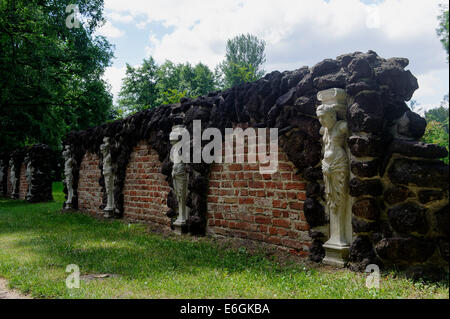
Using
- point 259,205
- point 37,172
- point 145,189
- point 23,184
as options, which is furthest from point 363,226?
point 23,184

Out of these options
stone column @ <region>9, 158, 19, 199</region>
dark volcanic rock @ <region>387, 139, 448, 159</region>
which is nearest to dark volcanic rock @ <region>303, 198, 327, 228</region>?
dark volcanic rock @ <region>387, 139, 448, 159</region>

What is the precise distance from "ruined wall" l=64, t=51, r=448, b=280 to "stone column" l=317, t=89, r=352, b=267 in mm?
90

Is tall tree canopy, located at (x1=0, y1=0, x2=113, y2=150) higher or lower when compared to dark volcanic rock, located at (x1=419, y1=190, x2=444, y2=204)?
higher

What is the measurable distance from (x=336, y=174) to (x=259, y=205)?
4.58ft

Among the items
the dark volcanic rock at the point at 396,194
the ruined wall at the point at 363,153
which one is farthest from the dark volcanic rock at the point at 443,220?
the dark volcanic rock at the point at 396,194

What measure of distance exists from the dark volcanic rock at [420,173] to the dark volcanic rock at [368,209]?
0.28 meters

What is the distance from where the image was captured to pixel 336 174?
12.3 feet

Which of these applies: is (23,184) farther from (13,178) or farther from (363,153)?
(363,153)

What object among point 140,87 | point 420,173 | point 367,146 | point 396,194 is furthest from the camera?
point 140,87

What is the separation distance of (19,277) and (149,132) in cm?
394

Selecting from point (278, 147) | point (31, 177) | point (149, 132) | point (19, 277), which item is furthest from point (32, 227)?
point (31, 177)

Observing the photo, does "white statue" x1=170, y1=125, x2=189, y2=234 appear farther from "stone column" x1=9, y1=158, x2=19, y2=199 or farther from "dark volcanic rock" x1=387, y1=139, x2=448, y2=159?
"stone column" x1=9, y1=158, x2=19, y2=199

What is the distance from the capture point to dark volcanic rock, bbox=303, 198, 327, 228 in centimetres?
399

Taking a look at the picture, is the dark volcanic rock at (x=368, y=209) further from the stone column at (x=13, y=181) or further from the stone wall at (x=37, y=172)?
the stone column at (x=13, y=181)
